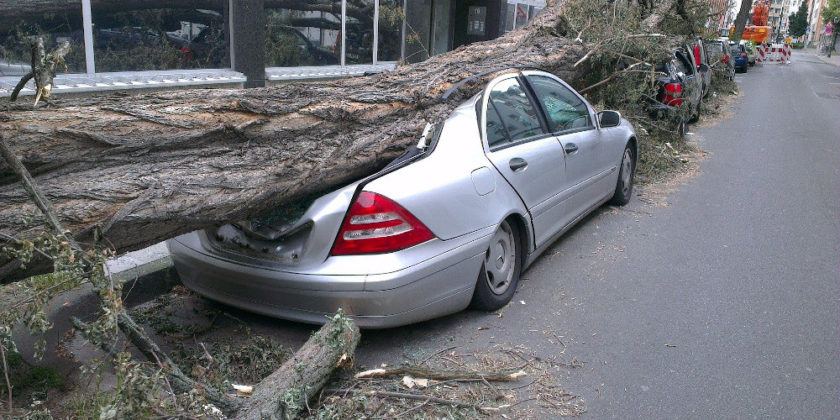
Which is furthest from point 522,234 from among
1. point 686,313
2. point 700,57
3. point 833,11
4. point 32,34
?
point 833,11

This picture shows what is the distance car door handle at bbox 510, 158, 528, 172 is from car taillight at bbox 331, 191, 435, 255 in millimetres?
1175

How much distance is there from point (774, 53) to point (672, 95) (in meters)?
46.0

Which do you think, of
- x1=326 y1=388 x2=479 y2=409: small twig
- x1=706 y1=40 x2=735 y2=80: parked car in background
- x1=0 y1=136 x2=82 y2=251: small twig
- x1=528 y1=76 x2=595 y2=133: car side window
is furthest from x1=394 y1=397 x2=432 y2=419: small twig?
x1=706 y1=40 x2=735 y2=80: parked car in background

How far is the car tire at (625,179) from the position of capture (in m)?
7.31

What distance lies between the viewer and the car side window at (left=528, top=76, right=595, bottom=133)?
18.8 feet

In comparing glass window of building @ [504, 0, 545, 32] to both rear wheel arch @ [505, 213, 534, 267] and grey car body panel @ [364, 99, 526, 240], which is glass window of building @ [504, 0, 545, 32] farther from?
grey car body panel @ [364, 99, 526, 240]

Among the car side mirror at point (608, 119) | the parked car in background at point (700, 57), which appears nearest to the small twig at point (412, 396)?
the car side mirror at point (608, 119)

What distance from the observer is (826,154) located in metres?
11.5

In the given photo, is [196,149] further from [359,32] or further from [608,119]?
[359,32]

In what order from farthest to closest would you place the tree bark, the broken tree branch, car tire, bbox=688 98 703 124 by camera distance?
the tree bark, car tire, bbox=688 98 703 124, the broken tree branch

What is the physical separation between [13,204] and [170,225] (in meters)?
0.73

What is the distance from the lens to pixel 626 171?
750 cm

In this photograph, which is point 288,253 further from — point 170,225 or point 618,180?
point 618,180

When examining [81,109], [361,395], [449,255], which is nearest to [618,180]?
[449,255]
